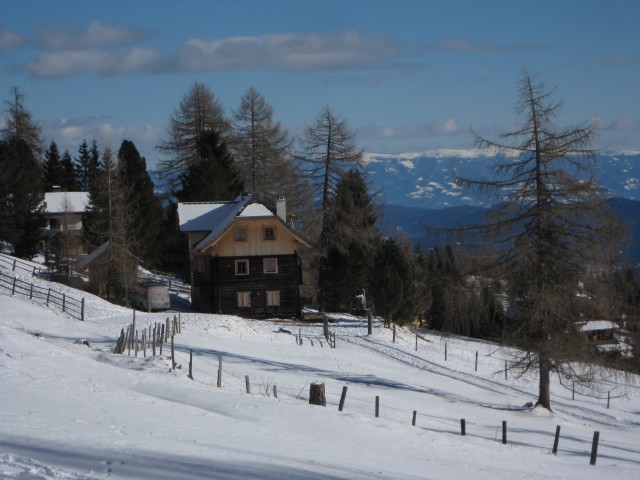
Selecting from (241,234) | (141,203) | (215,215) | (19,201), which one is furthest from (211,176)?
(241,234)

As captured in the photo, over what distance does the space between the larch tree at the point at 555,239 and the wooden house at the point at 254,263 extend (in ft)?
81.4

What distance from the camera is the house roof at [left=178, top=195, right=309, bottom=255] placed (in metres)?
49.2

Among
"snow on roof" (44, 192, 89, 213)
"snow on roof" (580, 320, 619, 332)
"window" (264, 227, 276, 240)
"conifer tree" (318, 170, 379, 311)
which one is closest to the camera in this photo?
"snow on roof" (580, 320, 619, 332)

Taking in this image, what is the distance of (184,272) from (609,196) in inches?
1810

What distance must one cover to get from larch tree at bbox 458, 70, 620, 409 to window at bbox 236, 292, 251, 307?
87.7ft

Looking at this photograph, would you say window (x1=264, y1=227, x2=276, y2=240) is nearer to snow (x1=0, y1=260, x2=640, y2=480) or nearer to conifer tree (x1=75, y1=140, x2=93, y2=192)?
snow (x1=0, y1=260, x2=640, y2=480)

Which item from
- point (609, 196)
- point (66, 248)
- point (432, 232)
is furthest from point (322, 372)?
point (66, 248)

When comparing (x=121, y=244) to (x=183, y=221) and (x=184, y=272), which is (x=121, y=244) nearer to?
(x=183, y=221)

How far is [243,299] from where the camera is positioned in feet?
166

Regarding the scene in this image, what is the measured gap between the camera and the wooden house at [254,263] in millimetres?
49537

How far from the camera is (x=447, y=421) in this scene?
78.8 ft

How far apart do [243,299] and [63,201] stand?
33.6 metres

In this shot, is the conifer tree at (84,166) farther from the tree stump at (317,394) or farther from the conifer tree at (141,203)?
the tree stump at (317,394)

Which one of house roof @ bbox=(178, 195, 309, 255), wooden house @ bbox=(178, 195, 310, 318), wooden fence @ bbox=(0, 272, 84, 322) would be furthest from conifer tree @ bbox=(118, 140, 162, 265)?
wooden fence @ bbox=(0, 272, 84, 322)
